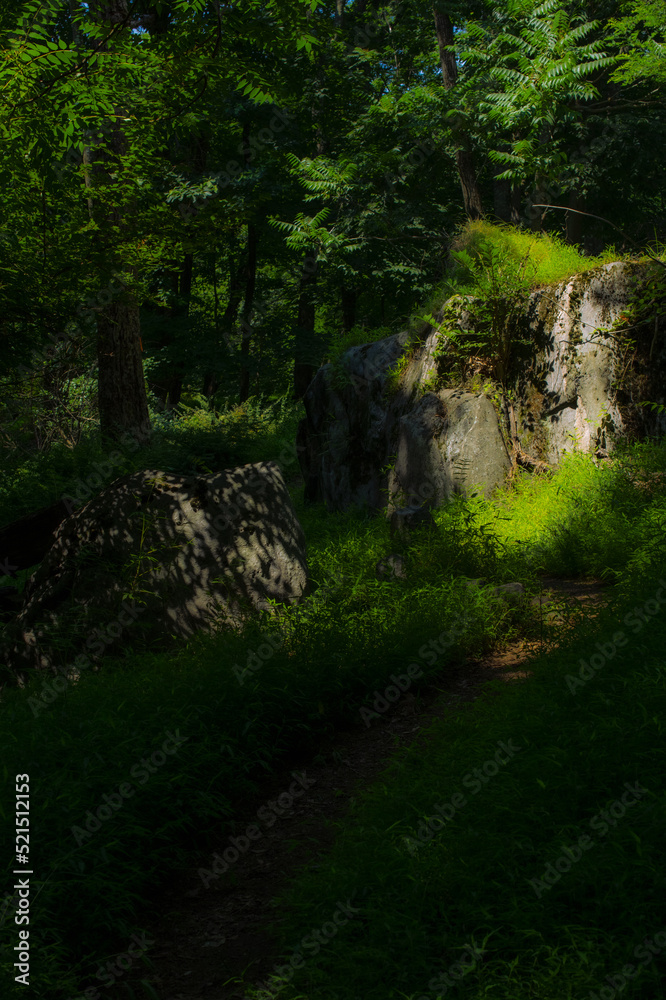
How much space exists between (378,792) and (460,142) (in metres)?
13.0

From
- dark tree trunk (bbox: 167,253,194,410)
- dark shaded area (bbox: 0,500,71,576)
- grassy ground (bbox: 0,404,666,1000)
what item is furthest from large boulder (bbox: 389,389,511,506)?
dark tree trunk (bbox: 167,253,194,410)

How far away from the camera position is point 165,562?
676 centimetres

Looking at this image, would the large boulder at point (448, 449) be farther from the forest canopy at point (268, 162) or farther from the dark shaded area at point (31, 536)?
the dark shaded area at point (31, 536)

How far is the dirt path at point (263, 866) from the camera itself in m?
3.03

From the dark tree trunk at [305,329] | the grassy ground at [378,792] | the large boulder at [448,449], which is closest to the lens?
the grassy ground at [378,792]

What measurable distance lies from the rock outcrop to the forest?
51 millimetres

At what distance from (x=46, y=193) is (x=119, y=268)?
40.9 inches

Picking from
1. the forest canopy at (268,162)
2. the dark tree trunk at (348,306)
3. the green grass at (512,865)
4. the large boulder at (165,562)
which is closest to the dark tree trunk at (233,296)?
the forest canopy at (268,162)

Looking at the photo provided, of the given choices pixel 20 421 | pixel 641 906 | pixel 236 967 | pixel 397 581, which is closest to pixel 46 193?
pixel 20 421

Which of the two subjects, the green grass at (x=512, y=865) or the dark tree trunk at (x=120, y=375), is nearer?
the green grass at (x=512, y=865)

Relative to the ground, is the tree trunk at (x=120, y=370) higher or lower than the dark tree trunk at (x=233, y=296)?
lower

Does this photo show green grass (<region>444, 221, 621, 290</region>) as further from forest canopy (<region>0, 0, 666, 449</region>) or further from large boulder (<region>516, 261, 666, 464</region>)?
forest canopy (<region>0, 0, 666, 449</region>)

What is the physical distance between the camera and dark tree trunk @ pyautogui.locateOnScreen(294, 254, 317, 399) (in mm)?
19562

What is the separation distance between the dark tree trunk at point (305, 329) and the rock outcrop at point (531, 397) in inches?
329
